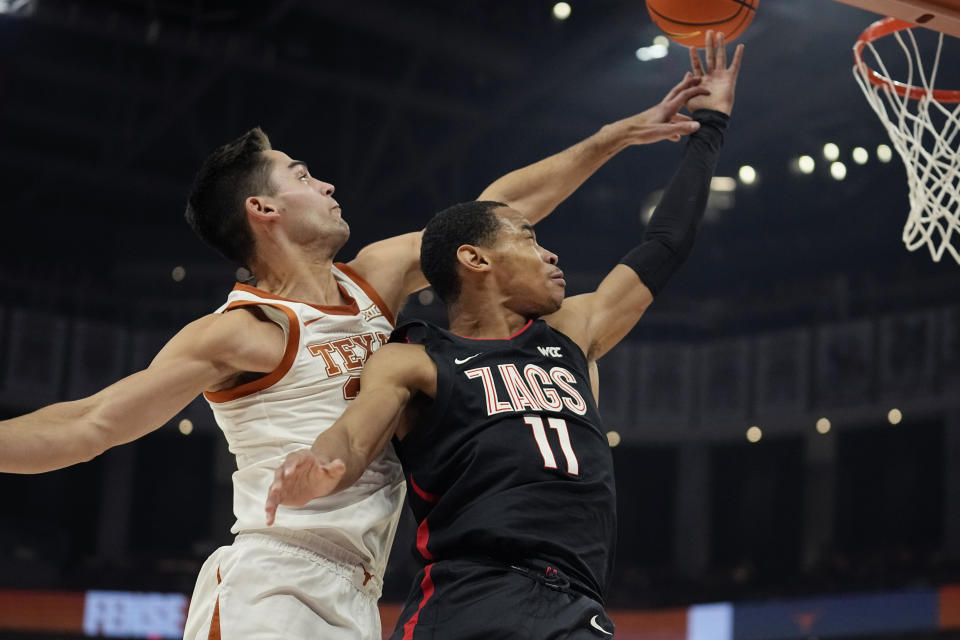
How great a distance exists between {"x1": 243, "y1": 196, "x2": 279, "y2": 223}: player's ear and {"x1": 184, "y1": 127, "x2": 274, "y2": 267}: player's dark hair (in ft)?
0.06

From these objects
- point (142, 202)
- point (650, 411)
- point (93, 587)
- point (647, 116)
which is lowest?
point (93, 587)

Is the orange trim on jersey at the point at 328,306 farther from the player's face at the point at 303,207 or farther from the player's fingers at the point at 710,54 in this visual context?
the player's fingers at the point at 710,54

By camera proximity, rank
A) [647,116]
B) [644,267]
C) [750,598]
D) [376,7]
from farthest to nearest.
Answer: [750,598], [376,7], [647,116], [644,267]

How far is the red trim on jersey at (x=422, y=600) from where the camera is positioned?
231 cm

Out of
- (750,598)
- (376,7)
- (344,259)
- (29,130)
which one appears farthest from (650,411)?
(29,130)

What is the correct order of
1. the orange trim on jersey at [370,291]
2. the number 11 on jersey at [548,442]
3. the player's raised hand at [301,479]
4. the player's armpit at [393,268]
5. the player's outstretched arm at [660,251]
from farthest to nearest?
the player's armpit at [393,268] → the orange trim on jersey at [370,291] → the player's outstretched arm at [660,251] → the number 11 on jersey at [548,442] → the player's raised hand at [301,479]

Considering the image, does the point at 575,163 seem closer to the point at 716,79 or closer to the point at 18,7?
the point at 716,79

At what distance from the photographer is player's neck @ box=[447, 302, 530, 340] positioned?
8.91ft

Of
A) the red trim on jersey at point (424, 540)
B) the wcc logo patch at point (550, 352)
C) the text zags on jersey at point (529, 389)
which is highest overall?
the wcc logo patch at point (550, 352)

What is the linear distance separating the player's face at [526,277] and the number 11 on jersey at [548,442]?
356mm

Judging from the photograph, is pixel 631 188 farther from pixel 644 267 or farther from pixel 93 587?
pixel 644 267

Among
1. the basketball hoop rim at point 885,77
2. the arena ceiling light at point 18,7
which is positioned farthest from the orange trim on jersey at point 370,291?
the arena ceiling light at point 18,7

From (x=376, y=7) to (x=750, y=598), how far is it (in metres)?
6.80

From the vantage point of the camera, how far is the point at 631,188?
495 inches
